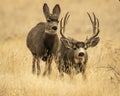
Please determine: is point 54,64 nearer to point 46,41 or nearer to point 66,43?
point 46,41

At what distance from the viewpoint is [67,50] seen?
17.4 metres

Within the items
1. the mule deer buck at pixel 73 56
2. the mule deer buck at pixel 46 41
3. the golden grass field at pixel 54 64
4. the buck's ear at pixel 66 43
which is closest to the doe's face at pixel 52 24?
the mule deer buck at pixel 46 41

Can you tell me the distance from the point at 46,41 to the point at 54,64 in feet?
2.04

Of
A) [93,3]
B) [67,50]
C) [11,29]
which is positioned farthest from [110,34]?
[67,50]

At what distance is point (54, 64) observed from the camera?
1797cm

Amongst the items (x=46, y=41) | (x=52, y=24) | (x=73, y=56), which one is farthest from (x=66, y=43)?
(x=46, y=41)

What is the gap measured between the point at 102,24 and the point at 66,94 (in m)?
15.9

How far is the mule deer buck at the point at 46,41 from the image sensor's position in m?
17.2

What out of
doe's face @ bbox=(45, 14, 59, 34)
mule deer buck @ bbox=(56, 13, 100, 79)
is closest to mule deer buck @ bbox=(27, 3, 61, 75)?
doe's face @ bbox=(45, 14, 59, 34)

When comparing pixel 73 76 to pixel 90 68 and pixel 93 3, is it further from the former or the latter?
pixel 93 3

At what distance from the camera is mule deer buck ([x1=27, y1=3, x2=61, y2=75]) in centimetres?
1716

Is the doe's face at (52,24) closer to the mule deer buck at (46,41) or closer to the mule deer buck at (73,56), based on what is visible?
the mule deer buck at (46,41)

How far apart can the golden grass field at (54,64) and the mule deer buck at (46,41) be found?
0.28 metres

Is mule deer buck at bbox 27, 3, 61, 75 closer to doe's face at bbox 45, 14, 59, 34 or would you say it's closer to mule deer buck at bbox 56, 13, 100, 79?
doe's face at bbox 45, 14, 59, 34
